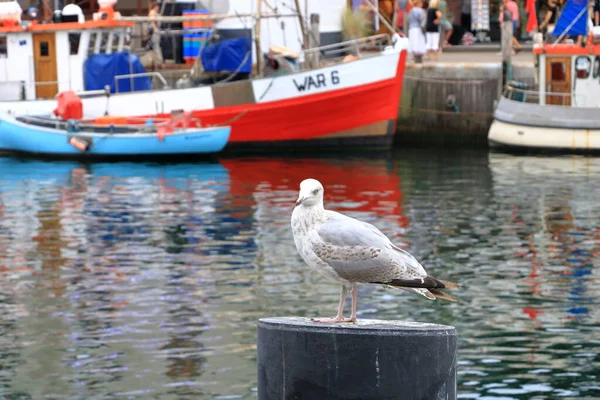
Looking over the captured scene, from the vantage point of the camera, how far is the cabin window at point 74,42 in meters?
34.0

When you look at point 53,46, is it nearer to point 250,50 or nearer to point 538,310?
point 250,50

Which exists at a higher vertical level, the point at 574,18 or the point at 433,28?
the point at 574,18

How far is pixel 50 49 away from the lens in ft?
112

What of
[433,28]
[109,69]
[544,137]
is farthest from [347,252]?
[433,28]

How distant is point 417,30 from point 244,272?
723 inches

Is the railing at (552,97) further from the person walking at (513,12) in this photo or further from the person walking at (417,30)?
the person walking at (417,30)

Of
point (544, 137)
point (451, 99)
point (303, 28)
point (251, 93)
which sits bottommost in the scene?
point (544, 137)

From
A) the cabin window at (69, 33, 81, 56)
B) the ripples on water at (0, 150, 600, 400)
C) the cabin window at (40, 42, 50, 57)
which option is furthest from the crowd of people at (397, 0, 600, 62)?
the cabin window at (40, 42, 50, 57)

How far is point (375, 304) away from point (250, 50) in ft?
66.4

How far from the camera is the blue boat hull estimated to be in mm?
32062

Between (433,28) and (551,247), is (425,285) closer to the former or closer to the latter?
(551,247)

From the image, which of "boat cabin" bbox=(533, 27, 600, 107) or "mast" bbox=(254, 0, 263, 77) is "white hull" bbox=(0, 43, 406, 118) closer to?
"mast" bbox=(254, 0, 263, 77)

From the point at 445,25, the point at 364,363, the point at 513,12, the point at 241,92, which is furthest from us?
the point at 445,25

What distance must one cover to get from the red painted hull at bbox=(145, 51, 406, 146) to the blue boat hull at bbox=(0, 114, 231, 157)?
1.41 metres
